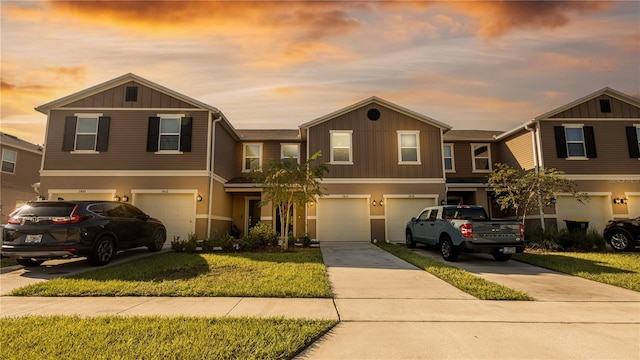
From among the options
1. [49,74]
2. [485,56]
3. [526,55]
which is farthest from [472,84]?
[49,74]

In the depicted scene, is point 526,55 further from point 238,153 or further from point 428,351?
point 238,153

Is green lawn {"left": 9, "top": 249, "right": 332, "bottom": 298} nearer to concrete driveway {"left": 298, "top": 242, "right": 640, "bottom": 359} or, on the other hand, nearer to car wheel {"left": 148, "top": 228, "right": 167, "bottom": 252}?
concrete driveway {"left": 298, "top": 242, "right": 640, "bottom": 359}

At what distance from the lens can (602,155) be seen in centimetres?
1546

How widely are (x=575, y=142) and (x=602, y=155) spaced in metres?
1.40

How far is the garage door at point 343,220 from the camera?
15016 mm

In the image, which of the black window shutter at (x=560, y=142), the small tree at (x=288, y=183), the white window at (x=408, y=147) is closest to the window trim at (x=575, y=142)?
the black window shutter at (x=560, y=142)

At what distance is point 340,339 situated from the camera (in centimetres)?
363

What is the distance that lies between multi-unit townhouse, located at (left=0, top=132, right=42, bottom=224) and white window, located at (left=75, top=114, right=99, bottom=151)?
750 centimetres

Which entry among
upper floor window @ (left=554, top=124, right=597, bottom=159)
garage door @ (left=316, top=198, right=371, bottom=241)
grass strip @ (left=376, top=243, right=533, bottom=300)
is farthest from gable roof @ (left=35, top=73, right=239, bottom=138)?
upper floor window @ (left=554, top=124, right=597, bottom=159)

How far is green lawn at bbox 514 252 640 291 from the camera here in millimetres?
6992

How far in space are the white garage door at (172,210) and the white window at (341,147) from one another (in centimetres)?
703

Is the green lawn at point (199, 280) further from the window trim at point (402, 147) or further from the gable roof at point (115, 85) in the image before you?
the window trim at point (402, 147)

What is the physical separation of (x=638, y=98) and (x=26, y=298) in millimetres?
24750

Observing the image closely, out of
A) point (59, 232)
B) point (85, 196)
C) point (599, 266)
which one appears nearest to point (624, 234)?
point (599, 266)
